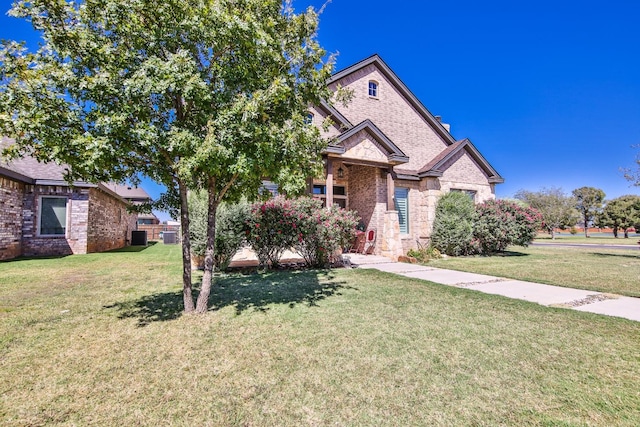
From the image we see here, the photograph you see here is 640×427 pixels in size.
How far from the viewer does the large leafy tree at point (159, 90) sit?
359cm

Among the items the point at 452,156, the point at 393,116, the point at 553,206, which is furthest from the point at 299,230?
the point at 553,206

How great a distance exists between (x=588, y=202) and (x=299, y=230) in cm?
5972

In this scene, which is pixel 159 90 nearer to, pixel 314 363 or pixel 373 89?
pixel 314 363

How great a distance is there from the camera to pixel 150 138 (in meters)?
3.71

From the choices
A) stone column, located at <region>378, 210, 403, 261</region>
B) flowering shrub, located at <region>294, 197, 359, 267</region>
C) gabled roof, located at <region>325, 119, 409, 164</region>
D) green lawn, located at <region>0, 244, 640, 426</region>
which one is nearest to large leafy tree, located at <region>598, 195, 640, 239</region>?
stone column, located at <region>378, 210, 403, 261</region>

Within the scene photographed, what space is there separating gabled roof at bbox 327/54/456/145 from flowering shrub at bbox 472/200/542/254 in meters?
4.95

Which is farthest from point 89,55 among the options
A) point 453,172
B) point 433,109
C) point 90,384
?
point 433,109

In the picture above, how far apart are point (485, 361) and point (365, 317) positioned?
1800 millimetres

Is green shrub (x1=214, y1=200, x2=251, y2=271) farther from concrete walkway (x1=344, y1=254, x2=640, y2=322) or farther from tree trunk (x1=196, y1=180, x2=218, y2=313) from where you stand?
concrete walkway (x1=344, y1=254, x2=640, y2=322)

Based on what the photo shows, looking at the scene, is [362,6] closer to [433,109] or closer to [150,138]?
[433,109]

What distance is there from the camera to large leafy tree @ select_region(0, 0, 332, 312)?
3.59 meters

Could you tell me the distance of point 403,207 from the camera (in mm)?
14656

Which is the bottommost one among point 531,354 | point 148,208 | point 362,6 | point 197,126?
point 531,354

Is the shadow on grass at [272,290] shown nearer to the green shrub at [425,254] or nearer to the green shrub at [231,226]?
the green shrub at [231,226]
